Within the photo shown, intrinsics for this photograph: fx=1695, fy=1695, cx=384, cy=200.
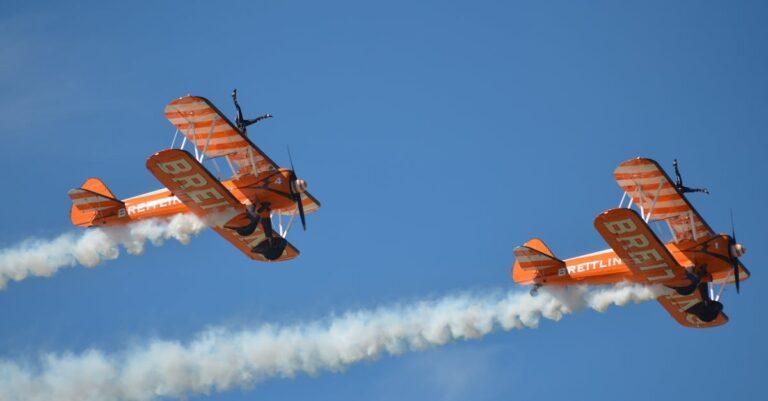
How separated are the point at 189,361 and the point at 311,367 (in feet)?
11.3

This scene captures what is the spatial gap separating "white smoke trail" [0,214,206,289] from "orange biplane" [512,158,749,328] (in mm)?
8898

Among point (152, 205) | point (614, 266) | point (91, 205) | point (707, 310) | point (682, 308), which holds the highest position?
point (91, 205)

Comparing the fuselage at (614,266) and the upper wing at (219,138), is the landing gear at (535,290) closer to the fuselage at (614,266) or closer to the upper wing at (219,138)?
the fuselage at (614,266)

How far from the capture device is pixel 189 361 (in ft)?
152

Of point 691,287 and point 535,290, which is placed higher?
point 535,290

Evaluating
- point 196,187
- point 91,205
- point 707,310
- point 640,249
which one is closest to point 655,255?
point 640,249

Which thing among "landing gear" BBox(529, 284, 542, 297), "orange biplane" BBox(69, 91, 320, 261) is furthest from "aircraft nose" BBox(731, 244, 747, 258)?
"orange biplane" BBox(69, 91, 320, 261)

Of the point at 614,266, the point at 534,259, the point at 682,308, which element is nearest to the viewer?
the point at 614,266

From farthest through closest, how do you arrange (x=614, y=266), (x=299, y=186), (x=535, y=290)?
(x=535, y=290)
(x=299, y=186)
(x=614, y=266)

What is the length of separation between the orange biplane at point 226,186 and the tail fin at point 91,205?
0.22m

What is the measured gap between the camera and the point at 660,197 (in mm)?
→ 42594

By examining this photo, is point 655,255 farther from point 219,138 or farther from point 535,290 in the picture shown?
point 219,138

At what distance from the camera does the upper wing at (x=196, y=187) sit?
40969mm

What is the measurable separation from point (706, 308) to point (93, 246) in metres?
16.6
